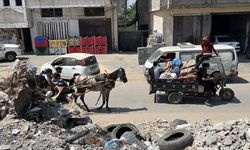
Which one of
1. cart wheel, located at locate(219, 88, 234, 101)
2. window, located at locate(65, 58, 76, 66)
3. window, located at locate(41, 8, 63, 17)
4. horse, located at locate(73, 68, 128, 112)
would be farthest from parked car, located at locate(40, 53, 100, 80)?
window, located at locate(41, 8, 63, 17)

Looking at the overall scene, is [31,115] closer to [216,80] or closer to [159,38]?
[216,80]

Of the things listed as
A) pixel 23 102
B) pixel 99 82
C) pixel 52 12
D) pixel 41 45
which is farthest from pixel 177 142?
pixel 52 12

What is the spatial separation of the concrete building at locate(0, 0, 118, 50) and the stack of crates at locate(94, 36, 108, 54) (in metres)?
1.74

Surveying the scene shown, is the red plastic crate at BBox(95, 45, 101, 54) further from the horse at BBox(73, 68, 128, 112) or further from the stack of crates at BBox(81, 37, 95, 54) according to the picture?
the horse at BBox(73, 68, 128, 112)

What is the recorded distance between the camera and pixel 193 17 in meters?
23.1

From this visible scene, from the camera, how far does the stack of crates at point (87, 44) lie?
26578 millimetres

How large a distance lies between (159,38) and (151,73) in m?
10.6

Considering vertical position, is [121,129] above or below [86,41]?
below

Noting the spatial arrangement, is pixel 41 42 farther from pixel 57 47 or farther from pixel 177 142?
pixel 177 142

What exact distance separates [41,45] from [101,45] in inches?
212

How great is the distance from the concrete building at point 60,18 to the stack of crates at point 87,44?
2.32 metres

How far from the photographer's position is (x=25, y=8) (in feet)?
88.2

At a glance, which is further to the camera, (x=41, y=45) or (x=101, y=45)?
(x=41, y=45)

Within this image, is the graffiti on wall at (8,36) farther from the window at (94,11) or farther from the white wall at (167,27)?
the white wall at (167,27)
